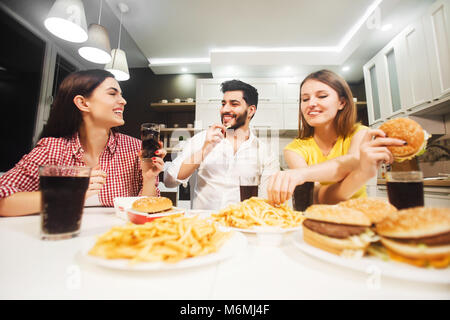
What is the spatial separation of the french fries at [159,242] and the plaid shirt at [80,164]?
2.87 ft

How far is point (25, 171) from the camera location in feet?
3.73

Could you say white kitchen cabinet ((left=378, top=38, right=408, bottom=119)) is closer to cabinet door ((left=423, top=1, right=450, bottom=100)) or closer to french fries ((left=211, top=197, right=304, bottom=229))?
cabinet door ((left=423, top=1, right=450, bottom=100))

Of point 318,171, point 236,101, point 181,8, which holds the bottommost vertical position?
point 318,171

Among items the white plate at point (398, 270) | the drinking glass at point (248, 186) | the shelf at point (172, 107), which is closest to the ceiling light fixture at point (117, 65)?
the shelf at point (172, 107)

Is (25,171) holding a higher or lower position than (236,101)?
lower

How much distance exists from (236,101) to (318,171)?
1.46 m

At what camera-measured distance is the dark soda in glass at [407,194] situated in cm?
73

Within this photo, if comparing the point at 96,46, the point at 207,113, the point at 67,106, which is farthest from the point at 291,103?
the point at 67,106

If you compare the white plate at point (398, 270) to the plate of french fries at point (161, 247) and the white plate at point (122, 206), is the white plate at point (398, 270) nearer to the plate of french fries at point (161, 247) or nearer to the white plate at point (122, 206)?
the plate of french fries at point (161, 247)

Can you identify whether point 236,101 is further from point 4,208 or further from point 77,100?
point 4,208

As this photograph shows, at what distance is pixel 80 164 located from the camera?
1402 millimetres

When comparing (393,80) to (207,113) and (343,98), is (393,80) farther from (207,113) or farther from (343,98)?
(207,113)

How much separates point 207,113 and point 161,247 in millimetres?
4015
